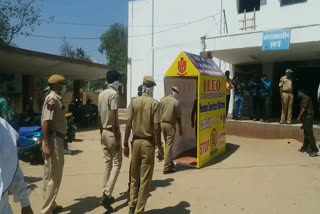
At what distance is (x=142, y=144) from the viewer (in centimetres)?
462

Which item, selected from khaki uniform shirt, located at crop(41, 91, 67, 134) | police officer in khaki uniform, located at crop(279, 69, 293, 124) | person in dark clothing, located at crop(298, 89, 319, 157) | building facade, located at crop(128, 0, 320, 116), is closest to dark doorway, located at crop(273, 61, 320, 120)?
building facade, located at crop(128, 0, 320, 116)

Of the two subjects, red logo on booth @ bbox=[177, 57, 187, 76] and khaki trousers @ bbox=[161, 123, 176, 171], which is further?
red logo on booth @ bbox=[177, 57, 187, 76]

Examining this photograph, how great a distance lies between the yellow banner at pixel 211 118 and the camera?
759cm

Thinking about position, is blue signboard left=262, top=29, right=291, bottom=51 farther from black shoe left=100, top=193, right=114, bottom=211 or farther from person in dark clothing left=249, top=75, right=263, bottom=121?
black shoe left=100, top=193, right=114, bottom=211

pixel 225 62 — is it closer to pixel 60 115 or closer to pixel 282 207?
pixel 282 207

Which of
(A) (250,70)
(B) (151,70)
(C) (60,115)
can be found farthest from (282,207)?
(B) (151,70)

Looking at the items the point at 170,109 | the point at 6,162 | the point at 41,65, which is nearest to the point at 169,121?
the point at 170,109

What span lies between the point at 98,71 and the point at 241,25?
6.95m

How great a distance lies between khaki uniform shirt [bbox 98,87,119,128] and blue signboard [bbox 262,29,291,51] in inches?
265

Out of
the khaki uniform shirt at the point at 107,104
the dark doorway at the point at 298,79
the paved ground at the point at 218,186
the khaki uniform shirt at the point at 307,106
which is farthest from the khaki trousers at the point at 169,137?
the dark doorway at the point at 298,79

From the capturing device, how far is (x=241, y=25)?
14016 millimetres

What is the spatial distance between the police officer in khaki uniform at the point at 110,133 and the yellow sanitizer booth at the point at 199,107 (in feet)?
8.62

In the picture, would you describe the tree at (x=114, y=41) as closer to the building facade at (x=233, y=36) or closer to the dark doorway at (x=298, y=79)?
the building facade at (x=233, y=36)

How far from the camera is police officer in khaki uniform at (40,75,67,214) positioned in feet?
14.6
